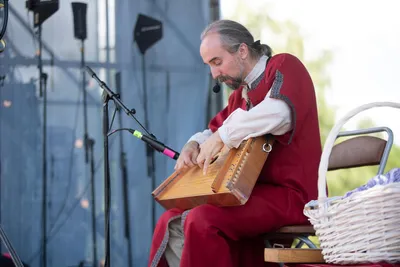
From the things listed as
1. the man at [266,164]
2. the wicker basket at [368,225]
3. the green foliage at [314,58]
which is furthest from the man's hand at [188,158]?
the green foliage at [314,58]

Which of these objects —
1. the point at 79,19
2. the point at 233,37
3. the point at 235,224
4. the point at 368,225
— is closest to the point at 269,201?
the point at 235,224

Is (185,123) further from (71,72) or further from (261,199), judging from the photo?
(261,199)

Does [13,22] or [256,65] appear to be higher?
[13,22]

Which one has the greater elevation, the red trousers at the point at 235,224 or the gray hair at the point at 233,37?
the gray hair at the point at 233,37

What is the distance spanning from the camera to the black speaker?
11.9 feet

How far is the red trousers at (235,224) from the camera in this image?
6.73 feet

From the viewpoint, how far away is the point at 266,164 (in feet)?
7.29

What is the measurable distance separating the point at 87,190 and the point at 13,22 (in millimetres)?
972

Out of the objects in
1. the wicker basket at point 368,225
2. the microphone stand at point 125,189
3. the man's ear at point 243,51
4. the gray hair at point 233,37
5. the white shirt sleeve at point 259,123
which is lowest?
the microphone stand at point 125,189

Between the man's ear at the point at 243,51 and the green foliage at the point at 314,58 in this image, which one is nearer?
A: the man's ear at the point at 243,51

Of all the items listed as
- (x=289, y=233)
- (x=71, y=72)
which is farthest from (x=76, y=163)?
(x=289, y=233)

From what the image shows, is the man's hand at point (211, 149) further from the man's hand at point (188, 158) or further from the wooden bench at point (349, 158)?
the wooden bench at point (349, 158)

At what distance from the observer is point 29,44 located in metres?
3.56

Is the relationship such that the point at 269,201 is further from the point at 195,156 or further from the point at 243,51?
the point at 243,51
